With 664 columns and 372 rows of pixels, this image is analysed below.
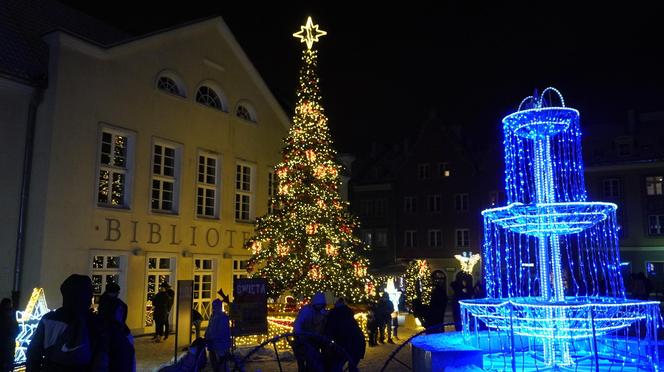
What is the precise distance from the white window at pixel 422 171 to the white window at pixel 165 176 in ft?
100

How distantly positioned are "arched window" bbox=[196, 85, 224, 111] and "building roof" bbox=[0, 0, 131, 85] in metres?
4.53

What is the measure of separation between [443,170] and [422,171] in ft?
6.24

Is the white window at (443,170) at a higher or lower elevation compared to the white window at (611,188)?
higher

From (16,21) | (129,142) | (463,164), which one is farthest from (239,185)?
(463,164)

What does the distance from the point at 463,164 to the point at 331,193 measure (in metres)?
29.1

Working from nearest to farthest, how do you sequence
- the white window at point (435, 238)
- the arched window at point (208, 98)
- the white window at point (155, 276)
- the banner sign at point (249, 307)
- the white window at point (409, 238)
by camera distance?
the banner sign at point (249, 307)
the white window at point (155, 276)
the arched window at point (208, 98)
the white window at point (435, 238)
the white window at point (409, 238)

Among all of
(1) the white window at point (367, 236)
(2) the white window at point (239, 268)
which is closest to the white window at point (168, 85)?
(2) the white window at point (239, 268)

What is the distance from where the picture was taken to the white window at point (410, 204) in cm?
4941

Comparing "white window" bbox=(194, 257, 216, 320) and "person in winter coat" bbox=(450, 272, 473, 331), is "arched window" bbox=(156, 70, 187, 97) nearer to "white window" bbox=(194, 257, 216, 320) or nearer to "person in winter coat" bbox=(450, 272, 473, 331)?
"white window" bbox=(194, 257, 216, 320)

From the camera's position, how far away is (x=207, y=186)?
22.8m

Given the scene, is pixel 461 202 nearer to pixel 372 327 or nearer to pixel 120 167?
pixel 372 327

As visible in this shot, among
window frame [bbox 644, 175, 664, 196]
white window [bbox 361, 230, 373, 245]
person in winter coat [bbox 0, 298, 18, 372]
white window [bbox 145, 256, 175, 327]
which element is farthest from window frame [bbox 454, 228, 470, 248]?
person in winter coat [bbox 0, 298, 18, 372]

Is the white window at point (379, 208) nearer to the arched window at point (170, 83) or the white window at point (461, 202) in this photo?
the white window at point (461, 202)

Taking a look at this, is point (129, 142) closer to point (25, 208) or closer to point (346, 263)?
point (25, 208)
